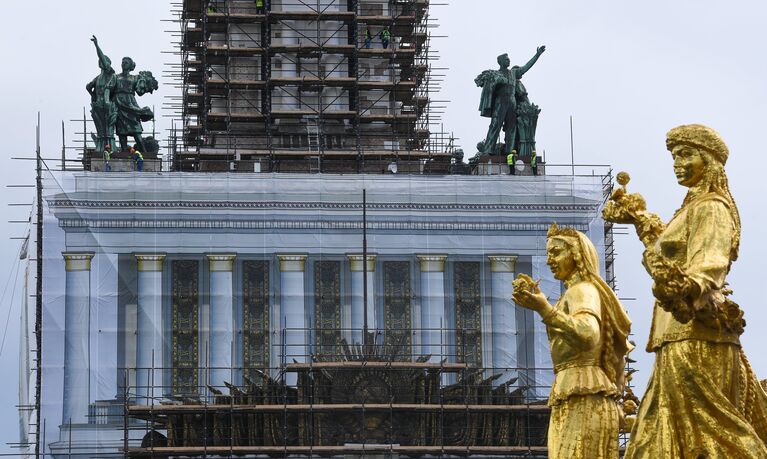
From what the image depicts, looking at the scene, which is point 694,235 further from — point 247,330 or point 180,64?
point 180,64

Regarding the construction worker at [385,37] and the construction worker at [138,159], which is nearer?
the construction worker at [138,159]

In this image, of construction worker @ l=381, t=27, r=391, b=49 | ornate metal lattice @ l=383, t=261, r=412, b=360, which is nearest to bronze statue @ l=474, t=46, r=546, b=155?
construction worker @ l=381, t=27, r=391, b=49

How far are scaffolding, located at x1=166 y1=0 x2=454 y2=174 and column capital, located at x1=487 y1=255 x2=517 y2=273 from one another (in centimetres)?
426

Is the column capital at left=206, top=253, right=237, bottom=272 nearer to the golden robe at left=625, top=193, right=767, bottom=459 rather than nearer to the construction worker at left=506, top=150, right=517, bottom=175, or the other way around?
the construction worker at left=506, top=150, right=517, bottom=175

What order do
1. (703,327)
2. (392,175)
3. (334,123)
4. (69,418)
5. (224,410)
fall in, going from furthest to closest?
1. (334,123)
2. (392,175)
3. (69,418)
4. (224,410)
5. (703,327)

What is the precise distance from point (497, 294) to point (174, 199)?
9.88 m

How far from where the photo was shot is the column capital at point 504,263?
5962 cm

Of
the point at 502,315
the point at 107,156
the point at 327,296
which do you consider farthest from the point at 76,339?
the point at 502,315

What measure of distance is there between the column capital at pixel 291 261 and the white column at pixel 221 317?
4.79 ft

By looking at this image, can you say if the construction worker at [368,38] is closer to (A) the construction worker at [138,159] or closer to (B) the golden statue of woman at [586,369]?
(A) the construction worker at [138,159]

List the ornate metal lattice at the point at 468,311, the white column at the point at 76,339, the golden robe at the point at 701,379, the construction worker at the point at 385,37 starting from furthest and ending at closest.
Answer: the construction worker at the point at 385,37
the ornate metal lattice at the point at 468,311
the white column at the point at 76,339
the golden robe at the point at 701,379

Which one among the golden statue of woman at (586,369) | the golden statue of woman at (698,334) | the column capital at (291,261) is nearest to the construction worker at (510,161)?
the column capital at (291,261)

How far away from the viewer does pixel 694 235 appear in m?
14.2

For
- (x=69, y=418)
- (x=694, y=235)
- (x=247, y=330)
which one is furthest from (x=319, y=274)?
(x=694, y=235)
